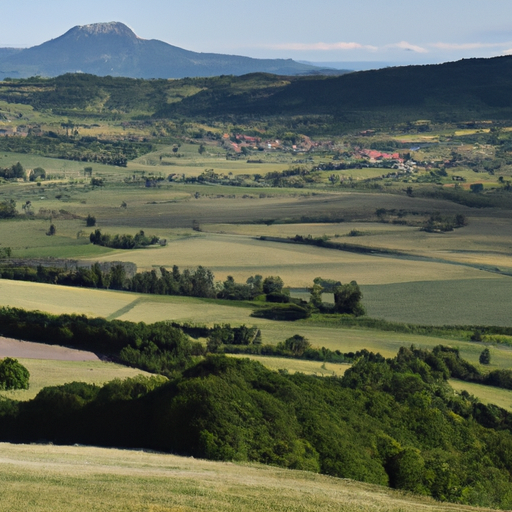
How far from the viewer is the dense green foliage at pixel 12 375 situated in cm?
3097

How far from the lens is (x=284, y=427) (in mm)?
25109

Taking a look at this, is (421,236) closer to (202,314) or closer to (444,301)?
(444,301)

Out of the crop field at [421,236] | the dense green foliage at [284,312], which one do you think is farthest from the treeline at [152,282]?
the crop field at [421,236]

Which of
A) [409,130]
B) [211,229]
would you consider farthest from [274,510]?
[409,130]

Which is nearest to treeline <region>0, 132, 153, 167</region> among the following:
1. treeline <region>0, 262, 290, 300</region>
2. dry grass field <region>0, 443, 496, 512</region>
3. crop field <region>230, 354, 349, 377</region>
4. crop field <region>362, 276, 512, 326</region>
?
treeline <region>0, 262, 290, 300</region>

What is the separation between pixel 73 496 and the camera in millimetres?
17500

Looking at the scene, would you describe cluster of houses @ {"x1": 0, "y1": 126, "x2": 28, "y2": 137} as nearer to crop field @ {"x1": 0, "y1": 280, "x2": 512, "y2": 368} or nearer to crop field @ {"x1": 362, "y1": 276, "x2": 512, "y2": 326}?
crop field @ {"x1": 0, "y1": 280, "x2": 512, "y2": 368}

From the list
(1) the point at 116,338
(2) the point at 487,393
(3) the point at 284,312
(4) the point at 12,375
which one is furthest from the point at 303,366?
(4) the point at 12,375

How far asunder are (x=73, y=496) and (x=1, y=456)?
4.32 metres

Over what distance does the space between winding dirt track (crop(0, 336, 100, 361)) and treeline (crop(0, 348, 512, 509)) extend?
21.8 feet

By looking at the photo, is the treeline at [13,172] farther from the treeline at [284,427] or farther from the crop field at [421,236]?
the treeline at [284,427]

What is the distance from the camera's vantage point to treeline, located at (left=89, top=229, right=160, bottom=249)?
70.1 meters

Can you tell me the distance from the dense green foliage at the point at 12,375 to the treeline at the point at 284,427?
2616 millimetres

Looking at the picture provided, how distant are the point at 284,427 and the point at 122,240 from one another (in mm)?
47171
